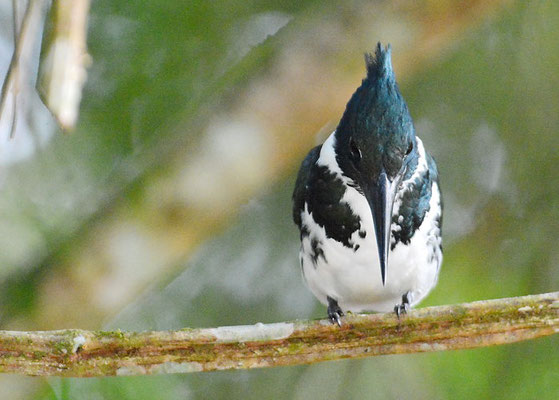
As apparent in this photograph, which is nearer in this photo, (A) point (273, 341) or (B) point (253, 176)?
(A) point (273, 341)

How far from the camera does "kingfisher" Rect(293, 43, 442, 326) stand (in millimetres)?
3246

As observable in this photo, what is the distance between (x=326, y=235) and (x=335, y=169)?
0.28 metres

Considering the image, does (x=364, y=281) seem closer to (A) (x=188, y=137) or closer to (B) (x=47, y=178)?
(A) (x=188, y=137)

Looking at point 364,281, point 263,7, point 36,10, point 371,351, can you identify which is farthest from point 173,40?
point 36,10

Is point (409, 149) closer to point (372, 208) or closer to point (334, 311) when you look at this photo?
point (372, 208)

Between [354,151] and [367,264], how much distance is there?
0.52 m

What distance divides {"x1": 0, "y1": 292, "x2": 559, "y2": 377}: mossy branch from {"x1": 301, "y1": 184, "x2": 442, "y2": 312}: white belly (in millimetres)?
530

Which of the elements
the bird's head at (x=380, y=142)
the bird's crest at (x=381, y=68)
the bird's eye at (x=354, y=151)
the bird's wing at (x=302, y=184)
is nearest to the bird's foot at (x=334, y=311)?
the bird's head at (x=380, y=142)

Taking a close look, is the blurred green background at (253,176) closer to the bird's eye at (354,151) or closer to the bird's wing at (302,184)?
the bird's wing at (302,184)

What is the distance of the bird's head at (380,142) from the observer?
3207mm

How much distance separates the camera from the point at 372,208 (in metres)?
Result: 3.23

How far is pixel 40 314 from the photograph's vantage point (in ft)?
12.6

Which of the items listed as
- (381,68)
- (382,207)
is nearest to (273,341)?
(382,207)

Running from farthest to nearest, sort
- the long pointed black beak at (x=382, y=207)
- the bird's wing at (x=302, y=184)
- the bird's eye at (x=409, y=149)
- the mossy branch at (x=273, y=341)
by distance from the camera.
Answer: the bird's wing at (x=302, y=184)
the bird's eye at (x=409, y=149)
the long pointed black beak at (x=382, y=207)
the mossy branch at (x=273, y=341)
